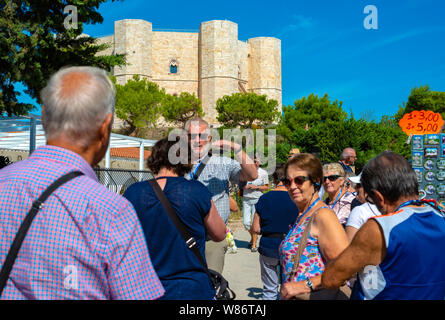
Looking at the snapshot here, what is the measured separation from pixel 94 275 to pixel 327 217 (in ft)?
4.46

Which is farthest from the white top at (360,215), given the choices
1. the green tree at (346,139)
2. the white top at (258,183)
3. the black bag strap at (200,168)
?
the green tree at (346,139)

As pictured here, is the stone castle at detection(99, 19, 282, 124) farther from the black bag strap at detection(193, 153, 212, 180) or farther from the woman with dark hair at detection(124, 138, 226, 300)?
the woman with dark hair at detection(124, 138, 226, 300)

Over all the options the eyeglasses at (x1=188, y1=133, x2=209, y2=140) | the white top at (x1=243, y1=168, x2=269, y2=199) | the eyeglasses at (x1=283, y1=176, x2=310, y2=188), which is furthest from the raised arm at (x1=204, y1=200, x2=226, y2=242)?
the white top at (x1=243, y1=168, x2=269, y2=199)

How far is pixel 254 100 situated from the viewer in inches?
1876

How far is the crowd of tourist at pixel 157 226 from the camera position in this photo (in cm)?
110

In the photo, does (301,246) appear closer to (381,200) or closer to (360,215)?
(381,200)

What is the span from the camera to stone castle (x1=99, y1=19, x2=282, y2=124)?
171 ft

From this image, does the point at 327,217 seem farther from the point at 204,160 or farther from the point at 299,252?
the point at 204,160

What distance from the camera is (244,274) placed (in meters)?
5.80

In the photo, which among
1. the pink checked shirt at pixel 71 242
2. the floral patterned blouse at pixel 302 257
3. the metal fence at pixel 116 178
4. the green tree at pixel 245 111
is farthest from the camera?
the green tree at pixel 245 111

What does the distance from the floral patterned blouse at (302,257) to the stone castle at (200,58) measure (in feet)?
168

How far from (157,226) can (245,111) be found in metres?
45.2

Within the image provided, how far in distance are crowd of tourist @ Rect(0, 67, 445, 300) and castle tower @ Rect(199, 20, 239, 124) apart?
5090cm

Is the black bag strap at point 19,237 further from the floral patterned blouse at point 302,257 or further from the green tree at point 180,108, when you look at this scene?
the green tree at point 180,108
